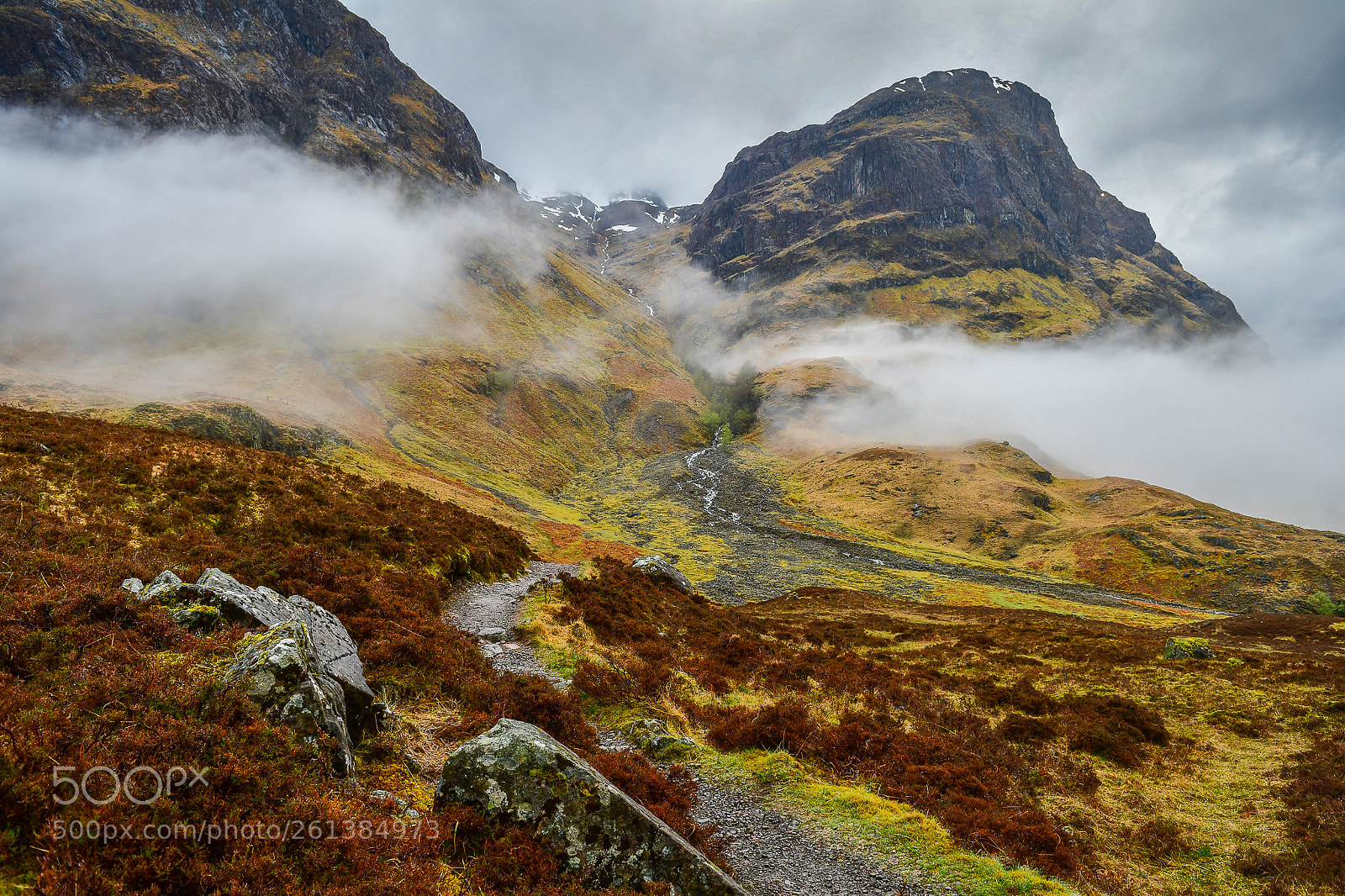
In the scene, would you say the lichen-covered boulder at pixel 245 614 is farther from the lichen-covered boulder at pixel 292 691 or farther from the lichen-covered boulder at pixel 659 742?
the lichen-covered boulder at pixel 659 742

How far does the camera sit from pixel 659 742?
1278cm

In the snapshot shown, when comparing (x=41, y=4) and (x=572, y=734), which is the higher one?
(x=41, y=4)

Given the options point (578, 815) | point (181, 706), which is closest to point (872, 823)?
point (578, 815)

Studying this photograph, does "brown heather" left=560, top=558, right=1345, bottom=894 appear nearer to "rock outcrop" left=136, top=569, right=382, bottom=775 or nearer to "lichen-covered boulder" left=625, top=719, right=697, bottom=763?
"lichen-covered boulder" left=625, top=719, right=697, bottom=763

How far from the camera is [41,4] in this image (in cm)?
14650

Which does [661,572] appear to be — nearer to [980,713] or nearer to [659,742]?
[980,713]

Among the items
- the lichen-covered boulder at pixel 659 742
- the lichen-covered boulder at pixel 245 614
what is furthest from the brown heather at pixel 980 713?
the lichen-covered boulder at pixel 245 614

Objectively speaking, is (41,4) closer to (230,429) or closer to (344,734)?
(230,429)

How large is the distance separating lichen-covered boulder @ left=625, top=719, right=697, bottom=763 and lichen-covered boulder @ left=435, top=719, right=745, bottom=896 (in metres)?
5.32

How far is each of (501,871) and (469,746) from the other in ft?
5.61

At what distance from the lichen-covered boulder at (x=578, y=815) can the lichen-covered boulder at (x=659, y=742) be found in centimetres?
532

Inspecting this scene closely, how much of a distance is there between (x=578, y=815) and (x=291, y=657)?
4.65 metres

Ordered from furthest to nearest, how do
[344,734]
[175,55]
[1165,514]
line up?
1. [175,55]
2. [1165,514]
3. [344,734]

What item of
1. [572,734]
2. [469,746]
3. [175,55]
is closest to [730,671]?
[572,734]
